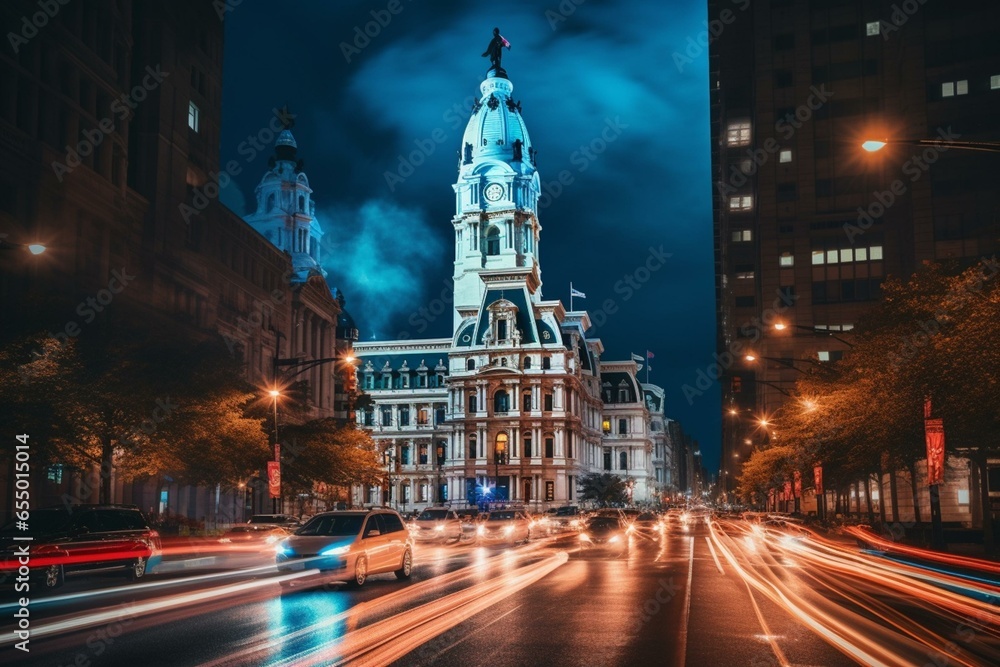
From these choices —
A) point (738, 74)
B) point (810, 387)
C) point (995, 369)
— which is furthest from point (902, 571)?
point (738, 74)

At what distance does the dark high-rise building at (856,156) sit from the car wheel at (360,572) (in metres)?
65.5

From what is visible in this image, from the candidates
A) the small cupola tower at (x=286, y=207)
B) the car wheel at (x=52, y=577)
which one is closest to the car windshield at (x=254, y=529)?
the car wheel at (x=52, y=577)

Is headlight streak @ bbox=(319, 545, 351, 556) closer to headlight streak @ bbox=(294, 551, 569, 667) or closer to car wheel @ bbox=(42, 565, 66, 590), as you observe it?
headlight streak @ bbox=(294, 551, 569, 667)

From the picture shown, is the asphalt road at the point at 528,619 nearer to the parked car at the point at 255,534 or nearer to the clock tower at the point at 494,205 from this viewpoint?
the parked car at the point at 255,534

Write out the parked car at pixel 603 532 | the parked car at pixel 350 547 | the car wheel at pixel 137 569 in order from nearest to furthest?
the parked car at pixel 350 547, the car wheel at pixel 137 569, the parked car at pixel 603 532

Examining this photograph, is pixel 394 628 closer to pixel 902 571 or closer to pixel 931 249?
pixel 902 571

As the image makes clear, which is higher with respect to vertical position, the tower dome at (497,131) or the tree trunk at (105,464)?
the tower dome at (497,131)

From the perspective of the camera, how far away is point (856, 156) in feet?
325

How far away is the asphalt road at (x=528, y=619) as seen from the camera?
12.6m

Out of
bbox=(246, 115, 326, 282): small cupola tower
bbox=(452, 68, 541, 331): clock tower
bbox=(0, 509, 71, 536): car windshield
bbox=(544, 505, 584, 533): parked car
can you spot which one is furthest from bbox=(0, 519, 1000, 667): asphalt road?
bbox=(452, 68, 541, 331): clock tower

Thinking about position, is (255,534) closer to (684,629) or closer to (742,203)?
(684,629)

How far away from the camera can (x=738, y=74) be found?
147 meters

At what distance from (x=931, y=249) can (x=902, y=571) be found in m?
59.6

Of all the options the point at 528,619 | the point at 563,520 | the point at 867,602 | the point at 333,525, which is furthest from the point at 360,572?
the point at 563,520
